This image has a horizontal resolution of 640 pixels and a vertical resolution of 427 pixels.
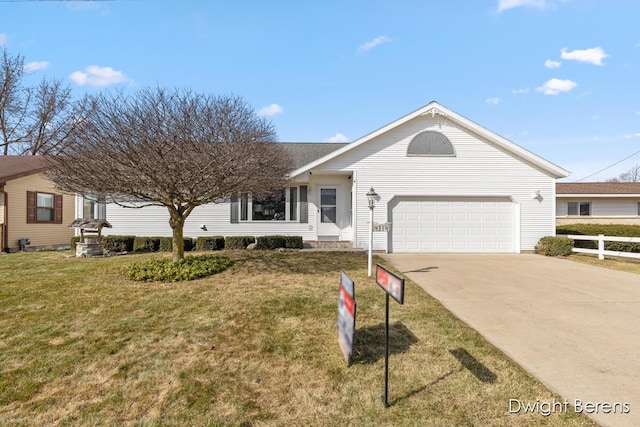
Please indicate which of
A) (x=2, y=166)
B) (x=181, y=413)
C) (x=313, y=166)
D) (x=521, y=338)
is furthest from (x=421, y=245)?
(x=2, y=166)

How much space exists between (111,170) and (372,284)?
5.75 metres

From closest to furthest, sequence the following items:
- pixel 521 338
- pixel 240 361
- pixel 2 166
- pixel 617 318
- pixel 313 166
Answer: pixel 240 361 < pixel 521 338 < pixel 617 318 < pixel 313 166 < pixel 2 166

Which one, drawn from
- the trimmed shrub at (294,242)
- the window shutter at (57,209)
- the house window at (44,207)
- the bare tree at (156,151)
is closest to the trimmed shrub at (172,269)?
the bare tree at (156,151)

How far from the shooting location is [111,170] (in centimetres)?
606

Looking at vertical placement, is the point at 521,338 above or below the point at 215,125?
below

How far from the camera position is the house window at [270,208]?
1295cm

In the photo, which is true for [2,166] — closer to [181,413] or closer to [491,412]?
[181,413]

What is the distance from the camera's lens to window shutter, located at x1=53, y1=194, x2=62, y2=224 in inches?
582

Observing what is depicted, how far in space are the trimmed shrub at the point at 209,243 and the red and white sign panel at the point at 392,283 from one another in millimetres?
9996

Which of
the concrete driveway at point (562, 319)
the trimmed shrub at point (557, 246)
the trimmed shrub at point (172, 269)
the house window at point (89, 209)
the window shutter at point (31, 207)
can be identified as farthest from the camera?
the window shutter at point (31, 207)

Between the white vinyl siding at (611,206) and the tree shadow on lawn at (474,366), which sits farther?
the white vinyl siding at (611,206)

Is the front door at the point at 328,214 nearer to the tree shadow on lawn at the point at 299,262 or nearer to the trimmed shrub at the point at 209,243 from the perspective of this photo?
the tree shadow on lawn at the point at 299,262

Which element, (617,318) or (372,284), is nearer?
(617,318)

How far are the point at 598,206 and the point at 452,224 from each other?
43.8 feet
